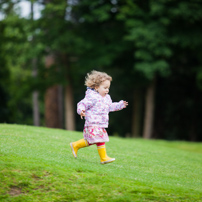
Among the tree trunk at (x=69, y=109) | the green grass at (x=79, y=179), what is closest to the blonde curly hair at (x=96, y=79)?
the green grass at (x=79, y=179)

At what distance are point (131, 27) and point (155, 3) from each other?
2446mm

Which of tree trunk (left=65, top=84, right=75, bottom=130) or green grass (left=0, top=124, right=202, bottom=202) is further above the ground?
tree trunk (left=65, top=84, right=75, bottom=130)

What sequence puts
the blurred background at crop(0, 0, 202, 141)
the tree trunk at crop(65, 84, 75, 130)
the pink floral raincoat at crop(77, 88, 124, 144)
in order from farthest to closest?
the tree trunk at crop(65, 84, 75, 130), the blurred background at crop(0, 0, 202, 141), the pink floral raincoat at crop(77, 88, 124, 144)

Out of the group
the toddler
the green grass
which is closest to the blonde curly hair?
the toddler

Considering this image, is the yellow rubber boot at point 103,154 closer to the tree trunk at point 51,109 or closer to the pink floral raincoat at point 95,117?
the pink floral raincoat at point 95,117

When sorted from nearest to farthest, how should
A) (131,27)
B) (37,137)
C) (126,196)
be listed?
(126,196) → (37,137) → (131,27)

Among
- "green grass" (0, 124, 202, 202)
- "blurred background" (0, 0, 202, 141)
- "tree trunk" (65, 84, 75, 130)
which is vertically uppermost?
"blurred background" (0, 0, 202, 141)

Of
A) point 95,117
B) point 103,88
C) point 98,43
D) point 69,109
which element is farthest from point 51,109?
point 95,117

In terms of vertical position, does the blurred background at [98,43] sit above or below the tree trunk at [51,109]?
above

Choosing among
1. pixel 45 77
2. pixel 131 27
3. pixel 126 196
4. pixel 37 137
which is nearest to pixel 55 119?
pixel 45 77

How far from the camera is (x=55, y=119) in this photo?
28281 millimetres

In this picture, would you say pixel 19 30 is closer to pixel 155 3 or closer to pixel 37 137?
pixel 155 3

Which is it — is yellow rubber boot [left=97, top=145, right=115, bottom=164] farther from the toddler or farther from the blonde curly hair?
the blonde curly hair

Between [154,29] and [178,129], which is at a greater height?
[154,29]
